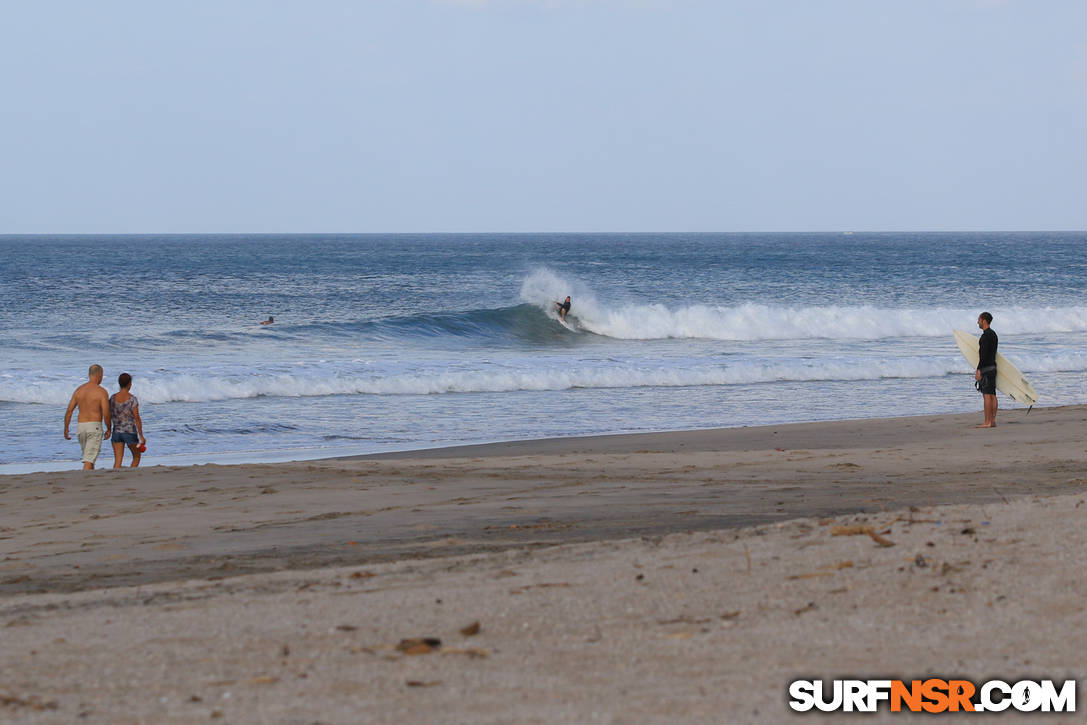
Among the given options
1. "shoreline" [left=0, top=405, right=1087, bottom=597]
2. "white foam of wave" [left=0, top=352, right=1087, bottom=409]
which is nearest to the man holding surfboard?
"shoreline" [left=0, top=405, right=1087, bottom=597]

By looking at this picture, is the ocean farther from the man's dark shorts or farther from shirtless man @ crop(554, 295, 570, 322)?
the man's dark shorts

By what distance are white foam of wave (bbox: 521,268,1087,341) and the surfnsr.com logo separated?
2870cm

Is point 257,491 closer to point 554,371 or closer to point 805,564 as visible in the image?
point 805,564

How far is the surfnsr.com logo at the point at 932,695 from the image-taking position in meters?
3.13

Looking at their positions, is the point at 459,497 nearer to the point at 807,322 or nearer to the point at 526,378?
the point at 526,378

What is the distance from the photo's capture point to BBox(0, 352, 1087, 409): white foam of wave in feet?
58.7

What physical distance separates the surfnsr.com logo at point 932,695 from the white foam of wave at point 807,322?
28.7 m

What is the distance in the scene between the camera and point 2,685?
3551 mm

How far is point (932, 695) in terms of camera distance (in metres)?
3.24

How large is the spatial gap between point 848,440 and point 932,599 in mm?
8779

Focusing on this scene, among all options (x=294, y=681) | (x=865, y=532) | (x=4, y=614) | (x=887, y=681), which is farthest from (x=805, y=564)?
(x=4, y=614)

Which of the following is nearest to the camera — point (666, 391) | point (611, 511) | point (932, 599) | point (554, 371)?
point (932, 599)

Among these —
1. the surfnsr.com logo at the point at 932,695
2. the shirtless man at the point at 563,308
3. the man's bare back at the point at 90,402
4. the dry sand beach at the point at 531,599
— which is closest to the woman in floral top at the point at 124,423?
the man's bare back at the point at 90,402

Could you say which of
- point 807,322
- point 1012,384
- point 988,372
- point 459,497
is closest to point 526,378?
point 1012,384
